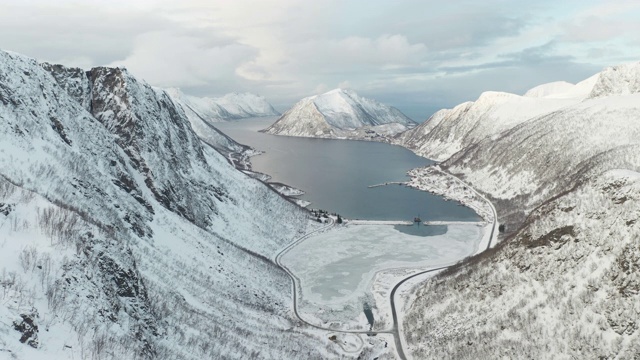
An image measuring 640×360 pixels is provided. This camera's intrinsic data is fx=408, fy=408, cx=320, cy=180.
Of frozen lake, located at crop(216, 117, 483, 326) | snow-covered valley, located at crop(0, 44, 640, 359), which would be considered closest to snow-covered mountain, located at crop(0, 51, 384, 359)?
snow-covered valley, located at crop(0, 44, 640, 359)

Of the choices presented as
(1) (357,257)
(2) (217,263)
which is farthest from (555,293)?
(1) (357,257)

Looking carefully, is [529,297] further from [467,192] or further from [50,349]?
[467,192]

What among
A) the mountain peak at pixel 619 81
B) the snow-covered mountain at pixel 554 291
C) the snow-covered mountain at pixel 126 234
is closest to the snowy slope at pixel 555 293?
the snow-covered mountain at pixel 554 291

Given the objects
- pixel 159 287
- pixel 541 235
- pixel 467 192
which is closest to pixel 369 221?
pixel 467 192

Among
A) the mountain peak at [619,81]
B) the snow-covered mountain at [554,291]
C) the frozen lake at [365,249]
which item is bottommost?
the frozen lake at [365,249]

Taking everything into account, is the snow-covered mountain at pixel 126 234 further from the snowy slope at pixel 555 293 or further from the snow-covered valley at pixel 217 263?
the snowy slope at pixel 555 293

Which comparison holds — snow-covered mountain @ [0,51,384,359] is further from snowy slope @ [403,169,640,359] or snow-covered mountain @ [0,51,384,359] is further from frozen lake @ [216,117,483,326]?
snowy slope @ [403,169,640,359]

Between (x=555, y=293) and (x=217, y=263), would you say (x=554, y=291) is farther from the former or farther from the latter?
(x=217, y=263)

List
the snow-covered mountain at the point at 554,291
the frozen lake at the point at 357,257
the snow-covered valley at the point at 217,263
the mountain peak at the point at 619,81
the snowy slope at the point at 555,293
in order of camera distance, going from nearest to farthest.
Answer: the snow-covered valley at the point at 217,263
the snowy slope at the point at 555,293
the snow-covered mountain at the point at 554,291
the frozen lake at the point at 357,257
the mountain peak at the point at 619,81

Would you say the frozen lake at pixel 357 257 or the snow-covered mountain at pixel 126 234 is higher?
the snow-covered mountain at pixel 126 234

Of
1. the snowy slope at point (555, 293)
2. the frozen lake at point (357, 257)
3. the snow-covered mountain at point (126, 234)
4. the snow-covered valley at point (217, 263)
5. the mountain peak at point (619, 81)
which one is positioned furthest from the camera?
the mountain peak at point (619, 81)
